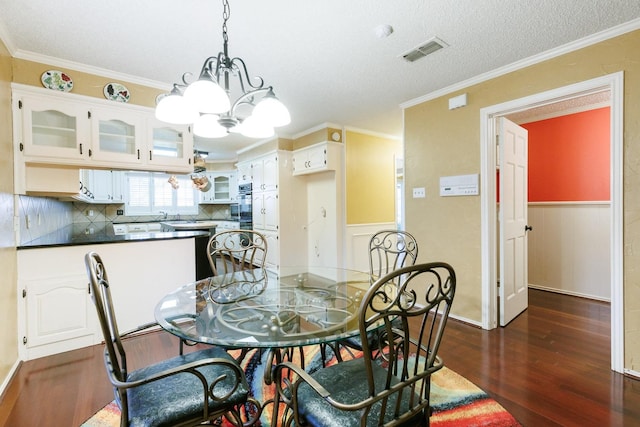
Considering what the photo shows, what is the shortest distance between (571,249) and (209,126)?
4431 mm

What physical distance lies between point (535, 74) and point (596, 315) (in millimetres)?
2513

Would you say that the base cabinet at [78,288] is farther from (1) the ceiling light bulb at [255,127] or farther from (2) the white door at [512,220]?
(2) the white door at [512,220]

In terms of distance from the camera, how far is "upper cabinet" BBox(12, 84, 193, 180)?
88.0 inches

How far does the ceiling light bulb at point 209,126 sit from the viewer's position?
167 centimetres

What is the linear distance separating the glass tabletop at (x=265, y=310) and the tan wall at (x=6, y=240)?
1.12m

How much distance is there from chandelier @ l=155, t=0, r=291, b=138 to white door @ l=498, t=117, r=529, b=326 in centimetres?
229

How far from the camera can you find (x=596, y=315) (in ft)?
10.1

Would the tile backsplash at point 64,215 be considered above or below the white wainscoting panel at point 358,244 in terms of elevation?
above

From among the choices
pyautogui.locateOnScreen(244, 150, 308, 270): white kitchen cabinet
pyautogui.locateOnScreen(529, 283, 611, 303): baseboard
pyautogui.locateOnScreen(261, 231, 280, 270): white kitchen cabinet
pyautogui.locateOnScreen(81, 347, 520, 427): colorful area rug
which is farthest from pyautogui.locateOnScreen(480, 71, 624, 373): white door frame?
pyautogui.locateOnScreen(261, 231, 280, 270): white kitchen cabinet

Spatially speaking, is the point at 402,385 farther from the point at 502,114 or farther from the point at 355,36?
the point at 502,114

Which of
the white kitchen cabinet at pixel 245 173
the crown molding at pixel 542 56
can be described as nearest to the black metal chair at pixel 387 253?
the crown molding at pixel 542 56

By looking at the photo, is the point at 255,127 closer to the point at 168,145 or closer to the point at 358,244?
the point at 168,145

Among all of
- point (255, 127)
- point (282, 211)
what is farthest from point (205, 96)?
point (282, 211)

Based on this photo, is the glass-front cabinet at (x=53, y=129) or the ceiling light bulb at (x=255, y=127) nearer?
the ceiling light bulb at (x=255, y=127)
